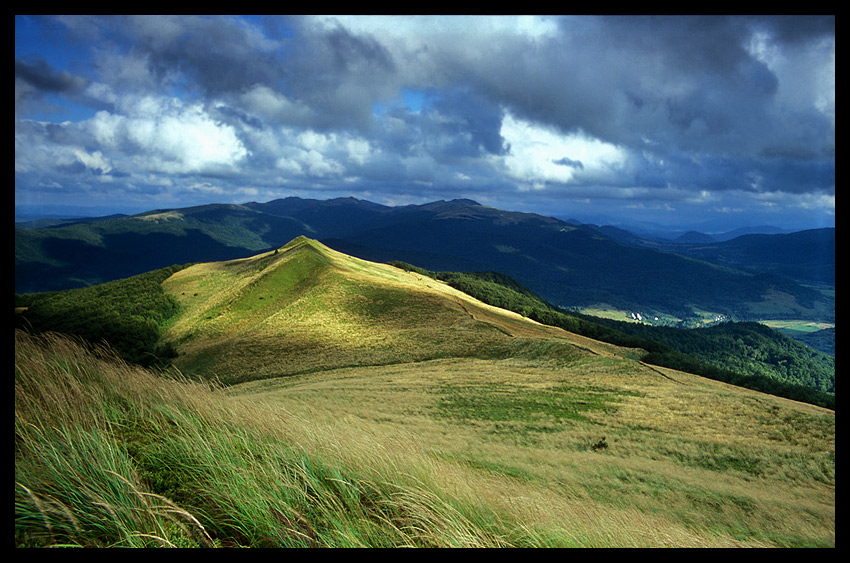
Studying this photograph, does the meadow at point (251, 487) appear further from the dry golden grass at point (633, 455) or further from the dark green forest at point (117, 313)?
the dark green forest at point (117, 313)

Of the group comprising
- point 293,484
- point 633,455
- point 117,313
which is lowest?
point 117,313

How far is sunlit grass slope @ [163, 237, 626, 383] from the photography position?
140 feet

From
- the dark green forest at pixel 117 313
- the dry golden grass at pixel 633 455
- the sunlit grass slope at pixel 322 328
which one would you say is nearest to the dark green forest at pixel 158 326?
the dark green forest at pixel 117 313

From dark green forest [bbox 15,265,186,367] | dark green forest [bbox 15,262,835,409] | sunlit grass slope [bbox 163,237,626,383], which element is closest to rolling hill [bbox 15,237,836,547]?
dark green forest [bbox 15,262,835,409]

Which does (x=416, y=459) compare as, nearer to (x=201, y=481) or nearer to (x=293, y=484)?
(x=293, y=484)

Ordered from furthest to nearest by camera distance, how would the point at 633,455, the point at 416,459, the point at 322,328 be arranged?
the point at 322,328 → the point at 633,455 → the point at 416,459

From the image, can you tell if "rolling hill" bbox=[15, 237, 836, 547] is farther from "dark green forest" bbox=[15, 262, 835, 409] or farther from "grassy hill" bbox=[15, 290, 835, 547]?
"dark green forest" bbox=[15, 262, 835, 409]

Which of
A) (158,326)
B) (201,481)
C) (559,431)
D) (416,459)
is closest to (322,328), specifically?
(158,326)

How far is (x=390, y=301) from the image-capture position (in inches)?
Answer: 2557

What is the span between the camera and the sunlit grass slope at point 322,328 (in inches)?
1678

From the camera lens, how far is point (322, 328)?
2206 inches
